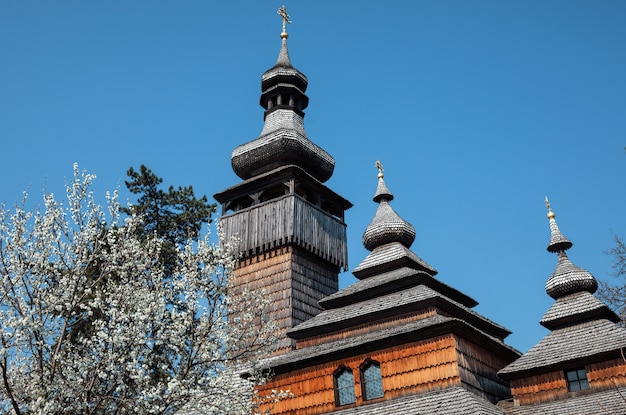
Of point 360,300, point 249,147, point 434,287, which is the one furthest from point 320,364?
point 249,147

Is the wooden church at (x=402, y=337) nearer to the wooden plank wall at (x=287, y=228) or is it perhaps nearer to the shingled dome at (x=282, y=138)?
the wooden plank wall at (x=287, y=228)

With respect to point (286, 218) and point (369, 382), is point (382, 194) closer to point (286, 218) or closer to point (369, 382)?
point (286, 218)

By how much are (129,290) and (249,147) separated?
60.7ft

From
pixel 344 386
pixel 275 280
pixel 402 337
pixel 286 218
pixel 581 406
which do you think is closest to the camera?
pixel 581 406

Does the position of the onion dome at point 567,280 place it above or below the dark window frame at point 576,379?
above

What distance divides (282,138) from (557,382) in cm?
1659

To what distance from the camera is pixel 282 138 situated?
2995cm

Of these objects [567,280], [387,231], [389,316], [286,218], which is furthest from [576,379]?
[286,218]

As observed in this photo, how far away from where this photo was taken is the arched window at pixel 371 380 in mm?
18281

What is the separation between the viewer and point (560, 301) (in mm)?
20344

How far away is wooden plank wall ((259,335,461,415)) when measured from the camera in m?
17.3

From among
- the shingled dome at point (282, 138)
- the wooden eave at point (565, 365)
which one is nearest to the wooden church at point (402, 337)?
the wooden eave at point (565, 365)

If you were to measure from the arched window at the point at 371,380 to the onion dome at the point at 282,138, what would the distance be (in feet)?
44.2

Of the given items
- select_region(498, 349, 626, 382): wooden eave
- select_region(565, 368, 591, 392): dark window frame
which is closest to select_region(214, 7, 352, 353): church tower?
select_region(498, 349, 626, 382): wooden eave
